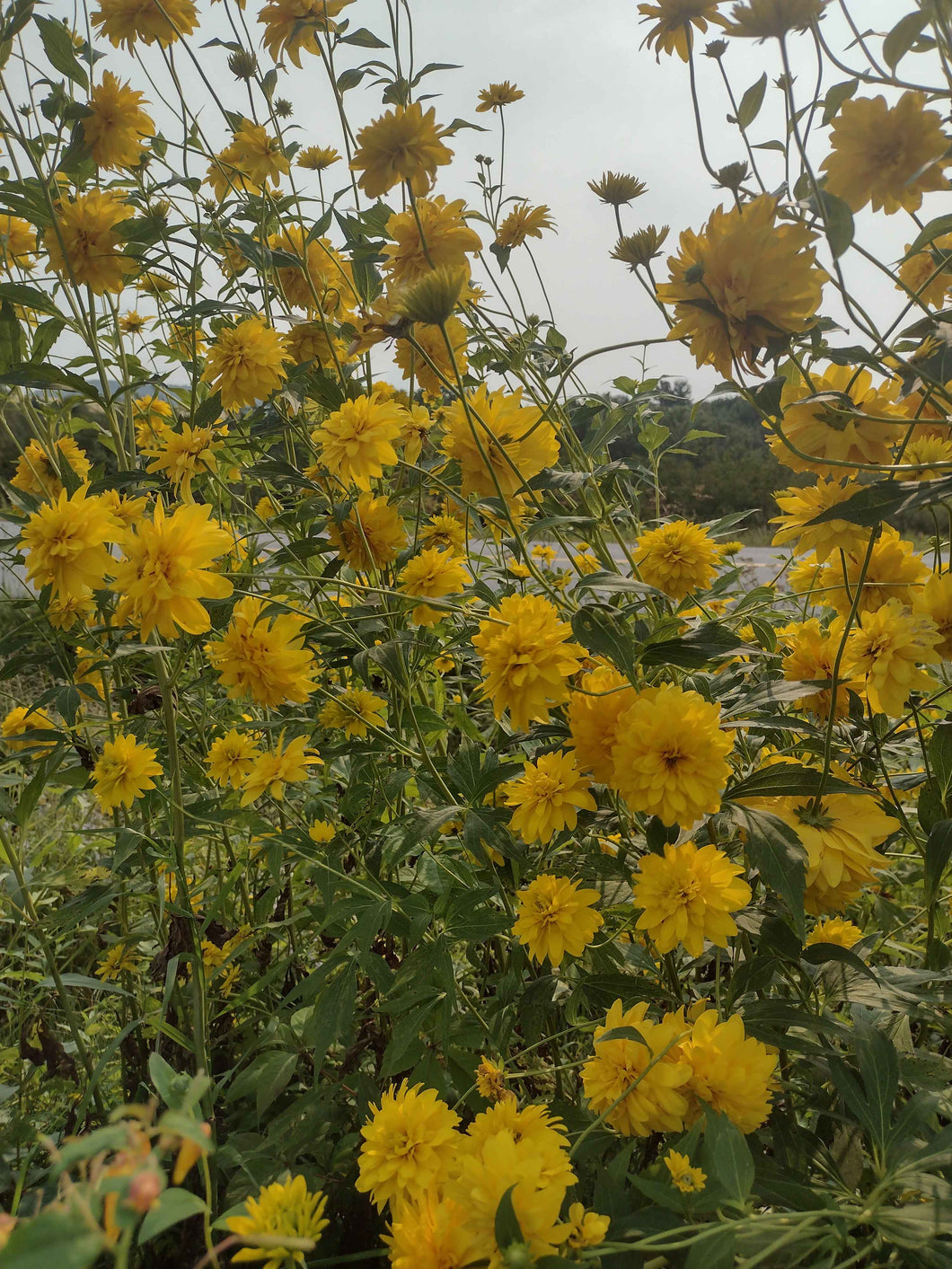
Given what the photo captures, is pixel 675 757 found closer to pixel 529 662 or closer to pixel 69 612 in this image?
→ pixel 529 662

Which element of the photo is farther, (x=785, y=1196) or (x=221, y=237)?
(x=221, y=237)

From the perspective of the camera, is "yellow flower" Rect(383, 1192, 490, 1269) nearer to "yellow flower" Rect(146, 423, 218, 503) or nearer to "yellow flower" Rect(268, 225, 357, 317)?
"yellow flower" Rect(146, 423, 218, 503)

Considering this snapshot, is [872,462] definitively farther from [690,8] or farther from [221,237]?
[221,237]

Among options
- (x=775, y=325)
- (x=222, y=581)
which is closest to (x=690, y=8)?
(x=775, y=325)

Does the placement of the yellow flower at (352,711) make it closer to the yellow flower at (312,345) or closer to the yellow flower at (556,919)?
the yellow flower at (556,919)

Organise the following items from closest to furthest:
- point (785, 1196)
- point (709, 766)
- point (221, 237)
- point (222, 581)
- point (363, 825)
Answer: point (785, 1196) < point (709, 766) < point (222, 581) < point (363, 825) < point (221, 237)

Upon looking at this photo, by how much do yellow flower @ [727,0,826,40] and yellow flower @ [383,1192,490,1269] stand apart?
1.01 m

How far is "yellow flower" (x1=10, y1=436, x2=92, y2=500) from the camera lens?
1.37 meters

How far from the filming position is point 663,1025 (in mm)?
705

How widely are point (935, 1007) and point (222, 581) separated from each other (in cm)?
99

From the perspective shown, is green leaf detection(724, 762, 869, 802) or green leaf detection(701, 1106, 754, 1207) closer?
green leaf detection(701, 1106, 754, 1207)

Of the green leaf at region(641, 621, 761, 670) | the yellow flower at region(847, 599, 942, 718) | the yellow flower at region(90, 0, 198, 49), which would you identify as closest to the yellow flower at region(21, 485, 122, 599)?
the green leaf at region(641, 621, 761, 670)

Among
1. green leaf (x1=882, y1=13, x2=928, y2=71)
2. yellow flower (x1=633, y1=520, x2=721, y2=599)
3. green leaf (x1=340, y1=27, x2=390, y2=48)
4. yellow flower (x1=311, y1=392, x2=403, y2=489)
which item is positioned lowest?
yellow flower (x1=633, y1=520, x2=721, y2=599)

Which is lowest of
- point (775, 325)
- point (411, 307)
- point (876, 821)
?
point (876, 821)
